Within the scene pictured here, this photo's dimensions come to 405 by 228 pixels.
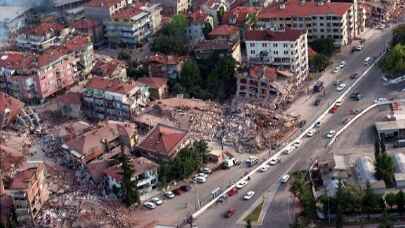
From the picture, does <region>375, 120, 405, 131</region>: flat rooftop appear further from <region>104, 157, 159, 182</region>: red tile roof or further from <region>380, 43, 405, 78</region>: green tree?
<region>104, 157, 159, 182</region>: red tile roof

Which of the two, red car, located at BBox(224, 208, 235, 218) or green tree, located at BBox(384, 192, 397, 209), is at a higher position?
green tree, located at BBox(384, 192, 397, 209)

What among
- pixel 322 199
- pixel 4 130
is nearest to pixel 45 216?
pixel 4 130

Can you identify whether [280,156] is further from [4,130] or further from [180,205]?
[4,130]

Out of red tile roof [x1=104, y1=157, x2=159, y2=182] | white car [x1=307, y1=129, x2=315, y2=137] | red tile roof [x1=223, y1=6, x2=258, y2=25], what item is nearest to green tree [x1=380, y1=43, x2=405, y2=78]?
white car [x1=307, y1=129, x2=315, y2=137]

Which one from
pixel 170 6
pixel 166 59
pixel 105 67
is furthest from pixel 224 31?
pixel 170 6

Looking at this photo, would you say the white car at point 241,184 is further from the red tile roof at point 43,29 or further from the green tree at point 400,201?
the red tile roof at point 43,29

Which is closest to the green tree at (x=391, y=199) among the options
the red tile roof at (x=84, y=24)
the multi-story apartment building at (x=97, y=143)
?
the multi-story apartment building at (x=97, y=143)

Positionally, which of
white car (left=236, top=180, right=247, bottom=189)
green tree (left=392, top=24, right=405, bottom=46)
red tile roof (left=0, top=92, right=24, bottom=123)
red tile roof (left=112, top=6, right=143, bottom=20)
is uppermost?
red tile roof (left=112, top=6, right=143, bottom=20)
